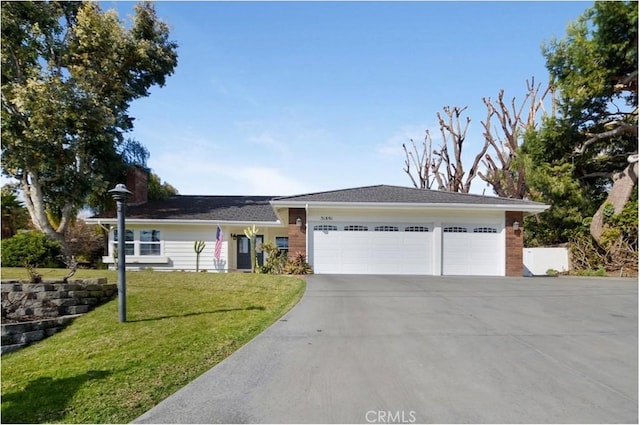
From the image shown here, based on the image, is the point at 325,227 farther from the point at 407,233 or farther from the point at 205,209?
the point at 205,209

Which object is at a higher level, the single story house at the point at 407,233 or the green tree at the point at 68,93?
the green tree at the point at 68,93

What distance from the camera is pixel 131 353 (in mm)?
4789

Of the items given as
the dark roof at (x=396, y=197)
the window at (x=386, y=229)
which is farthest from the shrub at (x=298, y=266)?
the window at (x=386, y=229)

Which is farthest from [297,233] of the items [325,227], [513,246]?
[513,246]

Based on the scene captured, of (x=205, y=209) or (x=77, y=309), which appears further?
(x=205, y=209)

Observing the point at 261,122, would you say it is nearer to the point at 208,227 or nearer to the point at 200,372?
the point at 208,227

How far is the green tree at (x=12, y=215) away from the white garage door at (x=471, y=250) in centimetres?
2194

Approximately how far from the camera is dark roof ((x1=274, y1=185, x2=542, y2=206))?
13820 millimetres

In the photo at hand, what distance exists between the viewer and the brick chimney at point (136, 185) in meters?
18.7

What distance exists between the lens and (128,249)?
1652 cm

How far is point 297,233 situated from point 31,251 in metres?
12.0

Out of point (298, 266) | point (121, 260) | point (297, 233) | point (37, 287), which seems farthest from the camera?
point (297, 233)

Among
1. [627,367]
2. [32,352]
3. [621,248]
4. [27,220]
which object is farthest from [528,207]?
[27,220]

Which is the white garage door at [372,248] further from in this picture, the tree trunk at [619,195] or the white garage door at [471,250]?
the tree trunk at [619,195]
